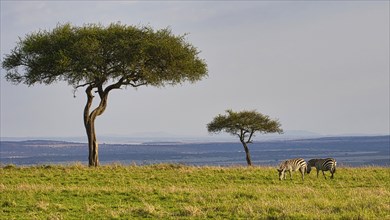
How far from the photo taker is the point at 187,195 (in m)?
22.5

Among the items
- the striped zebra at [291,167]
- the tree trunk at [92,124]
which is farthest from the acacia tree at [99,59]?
→ the striped zebra at [291,167]

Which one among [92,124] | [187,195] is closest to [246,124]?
[92,124]

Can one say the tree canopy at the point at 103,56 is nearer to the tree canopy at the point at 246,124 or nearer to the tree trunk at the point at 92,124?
the tree trunk at the point at 92,124

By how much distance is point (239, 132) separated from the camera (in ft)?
202

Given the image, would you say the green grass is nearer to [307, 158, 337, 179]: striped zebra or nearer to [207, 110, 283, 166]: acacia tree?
[307, 158, 337, 179]: striped zebra

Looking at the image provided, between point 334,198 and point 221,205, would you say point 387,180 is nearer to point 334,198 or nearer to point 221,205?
point 334,198

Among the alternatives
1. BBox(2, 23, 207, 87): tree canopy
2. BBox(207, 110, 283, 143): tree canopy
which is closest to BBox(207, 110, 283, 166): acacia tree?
BBox(207, 110, 283, 143): tree canopy

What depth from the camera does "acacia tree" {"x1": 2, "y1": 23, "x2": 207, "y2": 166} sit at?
3753 centimetres

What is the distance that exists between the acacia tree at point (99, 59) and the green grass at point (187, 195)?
6.66 m

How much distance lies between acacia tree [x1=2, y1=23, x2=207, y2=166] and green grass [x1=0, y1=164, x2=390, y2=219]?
6658mm

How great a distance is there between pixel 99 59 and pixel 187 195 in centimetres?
1747

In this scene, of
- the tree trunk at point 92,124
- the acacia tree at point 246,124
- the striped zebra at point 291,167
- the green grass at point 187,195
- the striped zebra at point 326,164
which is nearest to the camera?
the green grass at point 187,195

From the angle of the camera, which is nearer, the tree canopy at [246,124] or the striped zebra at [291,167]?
the striped zebra at [291,167]

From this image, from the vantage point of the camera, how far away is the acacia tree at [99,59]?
123ft
